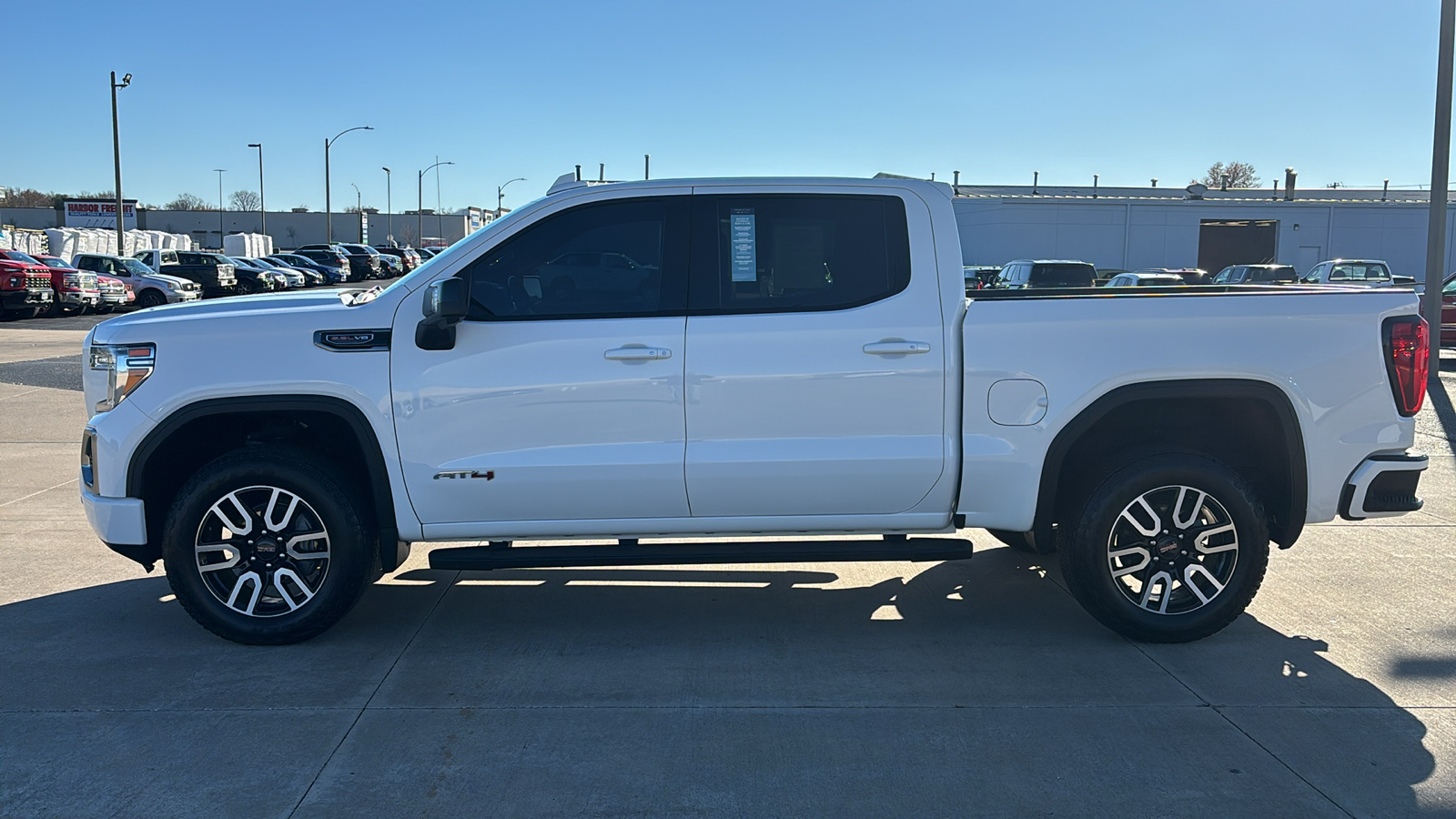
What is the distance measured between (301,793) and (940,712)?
7.46 feet

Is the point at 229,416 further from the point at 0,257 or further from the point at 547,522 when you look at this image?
the point at 0,257

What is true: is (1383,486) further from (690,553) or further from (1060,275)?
(1060,275)

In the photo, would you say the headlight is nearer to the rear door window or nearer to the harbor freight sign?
the rear door window

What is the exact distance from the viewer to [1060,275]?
22859 millimetres

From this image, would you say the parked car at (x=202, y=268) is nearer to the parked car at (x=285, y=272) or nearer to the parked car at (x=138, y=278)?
the parked car at (x=285, y=272)

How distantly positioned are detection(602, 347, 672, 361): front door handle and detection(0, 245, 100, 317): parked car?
30.6 metres

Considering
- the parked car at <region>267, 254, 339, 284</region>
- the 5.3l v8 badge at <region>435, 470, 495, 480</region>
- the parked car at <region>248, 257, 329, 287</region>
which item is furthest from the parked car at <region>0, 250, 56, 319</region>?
the 5.3l v8 badge at <region>435, 470, 495, 480</region>

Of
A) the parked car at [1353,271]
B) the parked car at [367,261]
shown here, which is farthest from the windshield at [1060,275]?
the parked car at [367,261]

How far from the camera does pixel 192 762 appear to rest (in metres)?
3.85

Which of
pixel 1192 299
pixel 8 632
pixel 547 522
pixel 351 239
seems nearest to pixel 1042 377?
pixel 1192 299

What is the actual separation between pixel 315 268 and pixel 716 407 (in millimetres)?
54161

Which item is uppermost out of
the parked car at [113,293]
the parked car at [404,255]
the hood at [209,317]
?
the parked car at [404,255]

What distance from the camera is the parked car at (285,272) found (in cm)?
4695

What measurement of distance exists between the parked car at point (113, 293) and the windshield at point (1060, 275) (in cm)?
2570
